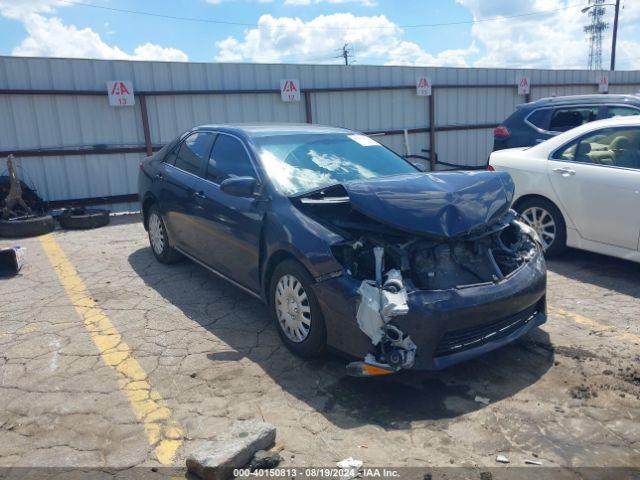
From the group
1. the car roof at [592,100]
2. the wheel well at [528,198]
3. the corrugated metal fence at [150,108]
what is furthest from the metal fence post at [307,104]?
the wheel well at [528,198]

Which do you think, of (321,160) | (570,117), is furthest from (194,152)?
(570,117)

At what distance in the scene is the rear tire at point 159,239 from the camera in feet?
20.0

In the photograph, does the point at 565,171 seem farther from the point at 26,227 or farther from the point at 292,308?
the point at 26,227

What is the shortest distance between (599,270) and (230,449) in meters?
4.73

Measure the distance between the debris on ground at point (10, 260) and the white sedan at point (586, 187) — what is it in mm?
5502

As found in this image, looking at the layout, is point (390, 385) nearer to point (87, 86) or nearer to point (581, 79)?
point (87, 86)

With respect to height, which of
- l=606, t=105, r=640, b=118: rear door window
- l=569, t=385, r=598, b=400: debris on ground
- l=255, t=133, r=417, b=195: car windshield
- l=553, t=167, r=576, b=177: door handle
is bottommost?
l=569, t=385, r=598, b=400: debris on ground

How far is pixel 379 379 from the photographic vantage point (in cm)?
369

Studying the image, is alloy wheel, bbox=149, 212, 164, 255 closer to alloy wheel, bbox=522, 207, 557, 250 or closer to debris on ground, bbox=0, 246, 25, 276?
debris on ground, bbox=0, 246, 25, 276

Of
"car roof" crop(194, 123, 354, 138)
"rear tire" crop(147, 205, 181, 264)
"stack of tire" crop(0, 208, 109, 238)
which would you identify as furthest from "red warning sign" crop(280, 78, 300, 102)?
"car roof" crop(194, 123, 354, 138)

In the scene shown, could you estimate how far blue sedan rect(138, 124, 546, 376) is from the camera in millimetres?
3332

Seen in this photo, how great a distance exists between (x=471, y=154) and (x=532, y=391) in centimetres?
1212

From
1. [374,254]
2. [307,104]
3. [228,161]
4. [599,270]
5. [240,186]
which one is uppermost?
[307,104]

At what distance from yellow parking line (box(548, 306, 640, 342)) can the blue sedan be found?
2.29 feet
